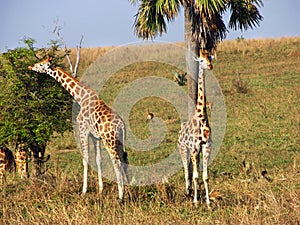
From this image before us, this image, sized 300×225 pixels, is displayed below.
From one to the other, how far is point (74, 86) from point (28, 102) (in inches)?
68.7

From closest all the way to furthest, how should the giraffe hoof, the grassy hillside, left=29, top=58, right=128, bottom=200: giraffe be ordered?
the grassy hillside
the giraffe hoof
left=29, top=58, right=128, bottom=200: giraffe

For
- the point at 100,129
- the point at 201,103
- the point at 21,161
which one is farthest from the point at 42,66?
the point at 201,103

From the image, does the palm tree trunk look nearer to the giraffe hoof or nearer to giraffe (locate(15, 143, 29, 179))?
the giraffe hoof

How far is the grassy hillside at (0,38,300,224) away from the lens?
884 centimetres

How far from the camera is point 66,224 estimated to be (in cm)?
807

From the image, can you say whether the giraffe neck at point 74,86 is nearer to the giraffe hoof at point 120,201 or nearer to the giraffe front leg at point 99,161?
the giraffe front leg at point 99,161

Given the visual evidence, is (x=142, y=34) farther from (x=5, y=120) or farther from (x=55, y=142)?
(x=55, y=142)

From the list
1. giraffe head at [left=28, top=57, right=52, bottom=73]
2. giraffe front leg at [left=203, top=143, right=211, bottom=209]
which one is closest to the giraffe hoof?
giraffe front leg at [left=203, top=143, right=211, bottom=209]

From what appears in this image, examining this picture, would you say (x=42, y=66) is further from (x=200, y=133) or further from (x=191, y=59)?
(x=200, y=133)

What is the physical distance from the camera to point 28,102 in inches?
522

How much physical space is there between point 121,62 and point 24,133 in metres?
28.6

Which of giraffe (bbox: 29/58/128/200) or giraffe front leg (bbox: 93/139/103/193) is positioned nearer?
giraffe (bbox: 29/58/128/200)

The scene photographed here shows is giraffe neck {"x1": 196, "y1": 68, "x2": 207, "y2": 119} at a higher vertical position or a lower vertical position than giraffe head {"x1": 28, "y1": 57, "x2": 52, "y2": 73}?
lower

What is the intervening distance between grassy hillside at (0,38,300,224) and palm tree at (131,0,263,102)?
293cm
